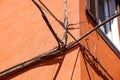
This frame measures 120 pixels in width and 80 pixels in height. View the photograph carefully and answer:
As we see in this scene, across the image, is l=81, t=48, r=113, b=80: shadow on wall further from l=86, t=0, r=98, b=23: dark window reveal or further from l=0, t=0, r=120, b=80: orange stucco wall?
l=86, t=0, r=98, b=23: dark window reveal

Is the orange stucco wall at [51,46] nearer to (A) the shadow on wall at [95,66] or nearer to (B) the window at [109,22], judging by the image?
(A) the shadow on wall at [95,66]

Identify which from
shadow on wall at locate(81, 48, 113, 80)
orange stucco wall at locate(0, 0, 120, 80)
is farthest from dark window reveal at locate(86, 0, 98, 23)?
shadow on wall at locate(81, 48, 113, 80)

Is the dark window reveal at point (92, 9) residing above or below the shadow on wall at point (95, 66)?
above

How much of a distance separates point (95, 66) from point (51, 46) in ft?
2.37

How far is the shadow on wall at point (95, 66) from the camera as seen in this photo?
17.0 ft

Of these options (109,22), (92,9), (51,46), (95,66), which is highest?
(92,9)

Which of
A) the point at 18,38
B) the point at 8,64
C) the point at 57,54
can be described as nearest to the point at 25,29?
the point at 18,38

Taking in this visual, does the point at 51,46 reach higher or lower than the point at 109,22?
lower

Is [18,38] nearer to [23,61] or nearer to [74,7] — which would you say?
[23,61]

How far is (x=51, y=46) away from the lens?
5445 millimetres

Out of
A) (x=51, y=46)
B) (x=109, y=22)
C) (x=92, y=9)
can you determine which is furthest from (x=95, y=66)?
(x=109, y=22)

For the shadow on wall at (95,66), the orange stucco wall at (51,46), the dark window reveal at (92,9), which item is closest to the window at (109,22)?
the dark window reveal at (92,9)

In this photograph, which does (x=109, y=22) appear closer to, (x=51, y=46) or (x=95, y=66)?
(x=95, y=66)

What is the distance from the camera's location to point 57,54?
205 inches
